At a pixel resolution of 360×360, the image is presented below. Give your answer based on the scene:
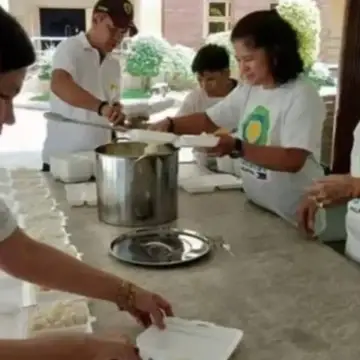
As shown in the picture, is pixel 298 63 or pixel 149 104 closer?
pixel 298 63

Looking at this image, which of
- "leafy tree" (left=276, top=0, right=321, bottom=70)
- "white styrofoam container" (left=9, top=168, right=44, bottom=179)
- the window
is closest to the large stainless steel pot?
"white styrofoam container" (left=9, top=168, right=44, bottom=179)

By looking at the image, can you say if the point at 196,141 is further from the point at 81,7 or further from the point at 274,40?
the point at 81,7

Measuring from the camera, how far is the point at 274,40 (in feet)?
5.79

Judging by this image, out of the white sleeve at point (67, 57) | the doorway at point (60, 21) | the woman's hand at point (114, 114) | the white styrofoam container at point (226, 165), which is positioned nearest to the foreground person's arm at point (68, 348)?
the woman's hand at point (114, 114)

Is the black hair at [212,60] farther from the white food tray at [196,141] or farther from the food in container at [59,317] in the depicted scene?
the food in container at [59,317]

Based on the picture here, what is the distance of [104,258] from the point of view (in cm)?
140

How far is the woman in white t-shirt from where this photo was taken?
2705 mm

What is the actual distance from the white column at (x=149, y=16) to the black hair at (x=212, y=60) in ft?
10.5

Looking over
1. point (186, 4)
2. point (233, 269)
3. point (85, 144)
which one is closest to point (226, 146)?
point (233, 269)

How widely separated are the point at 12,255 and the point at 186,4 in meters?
5.14

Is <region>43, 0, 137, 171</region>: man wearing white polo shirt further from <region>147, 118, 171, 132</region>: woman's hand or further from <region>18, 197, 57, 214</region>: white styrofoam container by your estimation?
<region>18, 197, 57, 214</region>: white styrofoam container

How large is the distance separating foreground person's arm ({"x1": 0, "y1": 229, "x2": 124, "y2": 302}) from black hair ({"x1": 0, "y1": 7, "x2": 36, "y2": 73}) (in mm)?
301

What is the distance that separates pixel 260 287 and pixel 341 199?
410mm

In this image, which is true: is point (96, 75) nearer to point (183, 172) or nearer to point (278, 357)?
point (183, 172)
